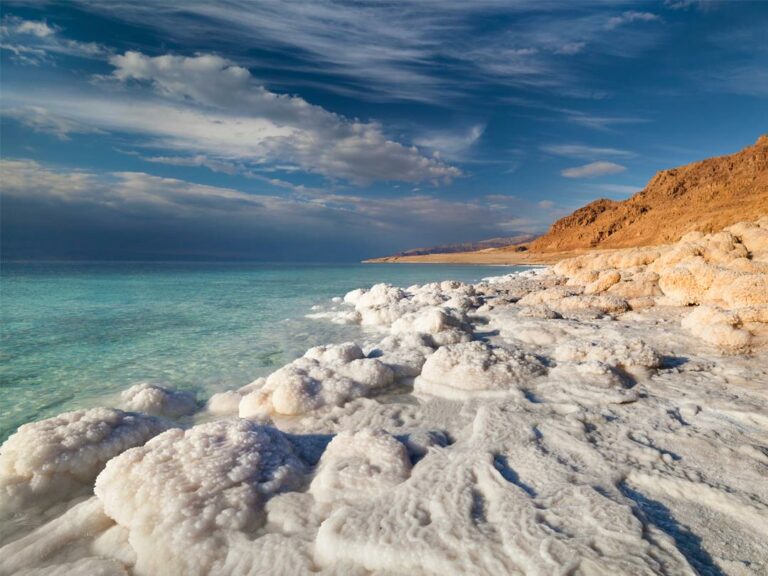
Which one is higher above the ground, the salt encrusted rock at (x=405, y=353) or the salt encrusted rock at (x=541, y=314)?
the salt encrusted rock at (x=541, y=314)

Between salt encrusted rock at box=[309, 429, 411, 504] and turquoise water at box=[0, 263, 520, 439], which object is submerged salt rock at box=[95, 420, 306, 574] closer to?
salt encrusted rock at box=[309, 429, 411, 504]

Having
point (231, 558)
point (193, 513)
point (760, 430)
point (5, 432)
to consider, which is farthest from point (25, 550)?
point (760, 430)

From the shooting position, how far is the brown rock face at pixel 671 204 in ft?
189

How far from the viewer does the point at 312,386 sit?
4.59m

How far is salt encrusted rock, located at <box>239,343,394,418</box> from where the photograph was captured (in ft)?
14.2

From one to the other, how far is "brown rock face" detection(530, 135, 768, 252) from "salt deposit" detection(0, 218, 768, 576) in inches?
2238

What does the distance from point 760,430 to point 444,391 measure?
9.16 ft

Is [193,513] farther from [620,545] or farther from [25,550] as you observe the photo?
[620,545]

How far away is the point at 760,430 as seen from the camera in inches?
127

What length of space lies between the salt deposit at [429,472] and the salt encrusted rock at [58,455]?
0.01 metres

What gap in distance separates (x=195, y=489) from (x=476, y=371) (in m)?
3.25

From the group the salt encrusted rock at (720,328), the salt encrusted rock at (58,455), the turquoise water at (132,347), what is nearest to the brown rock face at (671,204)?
the salt encrusted rock at (720,328)

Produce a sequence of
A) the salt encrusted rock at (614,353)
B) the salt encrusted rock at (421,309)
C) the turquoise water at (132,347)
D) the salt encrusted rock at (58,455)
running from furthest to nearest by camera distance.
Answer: the salt encrusted rock at (421,309), the turquoise water at (132,347), the salt encrusted rock at (614,353), the salt encrusted rock at (58,455)

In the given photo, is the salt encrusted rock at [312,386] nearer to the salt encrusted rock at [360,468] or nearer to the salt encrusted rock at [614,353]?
the salt encrusted rock at [360,468]
